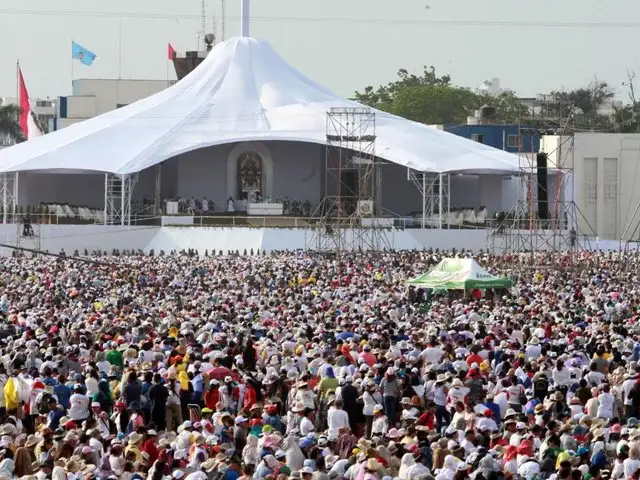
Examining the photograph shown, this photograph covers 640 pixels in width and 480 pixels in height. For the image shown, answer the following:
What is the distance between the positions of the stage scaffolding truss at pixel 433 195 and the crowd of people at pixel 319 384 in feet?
86.4

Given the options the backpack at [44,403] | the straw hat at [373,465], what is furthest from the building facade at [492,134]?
the straw hat at [373,465]

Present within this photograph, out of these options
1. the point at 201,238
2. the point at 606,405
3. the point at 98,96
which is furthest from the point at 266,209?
the point at 98,96

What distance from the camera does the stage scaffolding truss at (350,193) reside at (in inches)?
2203

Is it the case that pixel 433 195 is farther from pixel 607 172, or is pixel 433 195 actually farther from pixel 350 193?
pixel 607 172

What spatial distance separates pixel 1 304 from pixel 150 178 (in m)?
39.8

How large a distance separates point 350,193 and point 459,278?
29.4 m

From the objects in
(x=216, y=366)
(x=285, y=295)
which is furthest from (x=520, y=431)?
(x=285, y=295)

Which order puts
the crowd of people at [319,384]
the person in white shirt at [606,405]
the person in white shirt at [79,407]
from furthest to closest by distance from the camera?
1. the person in white shirt at [79,407]
2. the person in white shirt at [606,405]
3. the crowd of people at [319,384]

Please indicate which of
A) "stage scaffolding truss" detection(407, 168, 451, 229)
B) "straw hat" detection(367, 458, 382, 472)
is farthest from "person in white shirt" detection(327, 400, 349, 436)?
"stage scaffolding truss" detection(407, 168, 451, 229)

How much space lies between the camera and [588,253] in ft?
162

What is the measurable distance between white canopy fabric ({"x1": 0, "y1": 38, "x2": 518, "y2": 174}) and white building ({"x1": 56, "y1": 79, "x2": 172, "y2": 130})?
123 ft

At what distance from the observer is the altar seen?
215 feet

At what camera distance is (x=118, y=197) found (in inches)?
2525

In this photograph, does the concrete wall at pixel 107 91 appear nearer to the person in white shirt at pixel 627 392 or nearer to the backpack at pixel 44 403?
the backpack at pixel 44 403
